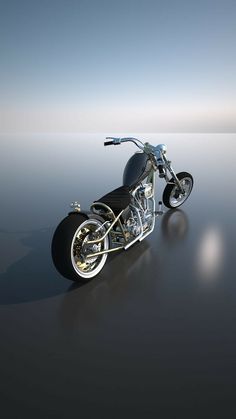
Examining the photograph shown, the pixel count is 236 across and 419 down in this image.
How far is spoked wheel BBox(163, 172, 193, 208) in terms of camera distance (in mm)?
5461

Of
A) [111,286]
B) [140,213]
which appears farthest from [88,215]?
[140,213]

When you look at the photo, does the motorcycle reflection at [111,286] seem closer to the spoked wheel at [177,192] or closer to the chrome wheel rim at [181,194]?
the spoked wheel at [177,192]

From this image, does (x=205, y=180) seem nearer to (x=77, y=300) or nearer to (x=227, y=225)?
(x=227, y=225)

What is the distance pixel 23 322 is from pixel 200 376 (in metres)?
1.49

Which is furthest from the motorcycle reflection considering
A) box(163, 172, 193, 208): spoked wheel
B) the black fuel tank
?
box(163, 172, 193, 208): spoked wheel

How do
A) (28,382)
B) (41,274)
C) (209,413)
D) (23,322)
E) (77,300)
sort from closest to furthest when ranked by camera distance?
(209,413), (28,382), (23,322), (77,300), (41,274)

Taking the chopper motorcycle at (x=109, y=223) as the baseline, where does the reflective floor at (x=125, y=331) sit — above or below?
below

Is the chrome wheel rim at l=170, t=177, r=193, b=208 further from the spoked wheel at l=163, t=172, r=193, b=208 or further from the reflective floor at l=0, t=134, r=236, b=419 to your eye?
the reflective floor at l=0, t=134, r=236, b=419

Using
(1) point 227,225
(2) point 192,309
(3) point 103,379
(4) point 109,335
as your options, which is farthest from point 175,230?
(3) point 103,379

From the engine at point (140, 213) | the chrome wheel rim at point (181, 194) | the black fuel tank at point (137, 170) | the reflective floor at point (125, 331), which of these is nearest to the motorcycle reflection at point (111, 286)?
the reflective floor at point (125, 331)

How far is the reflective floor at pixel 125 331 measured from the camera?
1682 millimetres

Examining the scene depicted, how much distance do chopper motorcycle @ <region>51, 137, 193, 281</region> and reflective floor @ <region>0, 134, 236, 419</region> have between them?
0.74ft

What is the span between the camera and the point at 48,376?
184cm

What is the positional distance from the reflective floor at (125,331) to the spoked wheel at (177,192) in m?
1.23
